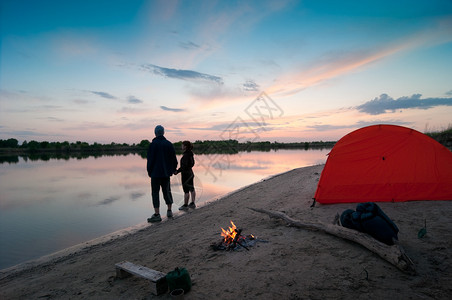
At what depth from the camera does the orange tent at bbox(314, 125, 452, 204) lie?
278 inches

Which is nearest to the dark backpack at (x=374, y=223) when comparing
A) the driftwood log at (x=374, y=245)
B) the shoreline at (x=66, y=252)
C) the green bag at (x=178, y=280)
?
the driftwood log at (x=374, y=245)

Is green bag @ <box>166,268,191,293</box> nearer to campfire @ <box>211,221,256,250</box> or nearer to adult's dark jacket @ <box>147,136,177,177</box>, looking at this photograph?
campfire @ <box>211,221,256,250</box>

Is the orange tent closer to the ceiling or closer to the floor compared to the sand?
closer to the ceiling

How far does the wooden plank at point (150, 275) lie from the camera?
3.67 meters

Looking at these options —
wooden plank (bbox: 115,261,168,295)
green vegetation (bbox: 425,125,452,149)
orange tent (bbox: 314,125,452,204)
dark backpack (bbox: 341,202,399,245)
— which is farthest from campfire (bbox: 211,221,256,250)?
green vegetation (bbox: 425,125,452,149)

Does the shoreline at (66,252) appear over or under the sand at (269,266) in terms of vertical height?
under

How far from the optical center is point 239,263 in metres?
4.35

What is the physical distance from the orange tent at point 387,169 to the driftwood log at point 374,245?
8.14 ft

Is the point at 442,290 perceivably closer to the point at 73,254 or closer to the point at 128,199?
the point at 73,254

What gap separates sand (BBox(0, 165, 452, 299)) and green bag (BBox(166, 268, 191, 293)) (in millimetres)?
150

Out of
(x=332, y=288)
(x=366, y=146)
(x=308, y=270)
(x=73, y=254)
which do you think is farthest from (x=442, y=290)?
(x=73, y=254)

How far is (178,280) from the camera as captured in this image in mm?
3543

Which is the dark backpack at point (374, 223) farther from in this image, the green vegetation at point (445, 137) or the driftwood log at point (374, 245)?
the green vegetation at point (445, 137)

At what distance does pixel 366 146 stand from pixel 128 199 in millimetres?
12454
